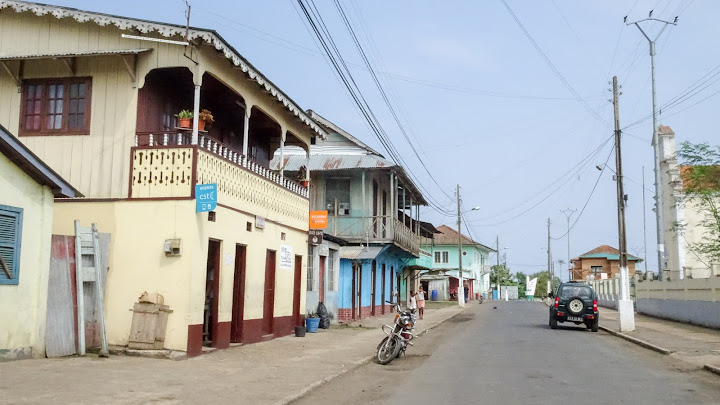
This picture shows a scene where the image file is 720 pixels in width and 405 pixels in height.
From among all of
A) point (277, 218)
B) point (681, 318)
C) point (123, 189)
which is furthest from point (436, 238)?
point (123, 189)

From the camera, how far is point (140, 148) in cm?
1394

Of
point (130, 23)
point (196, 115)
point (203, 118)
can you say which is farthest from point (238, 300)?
Result: point (130, 23)

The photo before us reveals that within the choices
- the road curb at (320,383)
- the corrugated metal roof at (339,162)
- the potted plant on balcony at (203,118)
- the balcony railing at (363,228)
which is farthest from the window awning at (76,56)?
the balcony railing at (363,228)

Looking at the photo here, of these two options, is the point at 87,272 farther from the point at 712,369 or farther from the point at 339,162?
the point at 339,162

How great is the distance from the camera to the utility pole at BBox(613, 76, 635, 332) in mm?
24016

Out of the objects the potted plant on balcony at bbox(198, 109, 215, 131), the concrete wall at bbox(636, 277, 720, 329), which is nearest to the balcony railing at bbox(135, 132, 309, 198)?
the potted plant on balcony at bbox(198, 109, 215, 131)

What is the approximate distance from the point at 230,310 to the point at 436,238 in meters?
62.3

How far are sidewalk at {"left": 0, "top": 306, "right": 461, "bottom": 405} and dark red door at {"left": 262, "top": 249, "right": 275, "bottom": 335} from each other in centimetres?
261

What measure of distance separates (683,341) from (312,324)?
1118 centimetres

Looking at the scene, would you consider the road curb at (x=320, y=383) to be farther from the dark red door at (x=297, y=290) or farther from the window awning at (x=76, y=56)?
the window awning at (x=76, y=56)

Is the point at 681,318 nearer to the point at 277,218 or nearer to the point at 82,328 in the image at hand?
the point at 277,218

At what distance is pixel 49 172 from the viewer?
1184cm

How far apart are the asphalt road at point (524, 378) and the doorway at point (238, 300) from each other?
3960 millimetres

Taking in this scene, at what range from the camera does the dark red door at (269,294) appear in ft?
59.9
